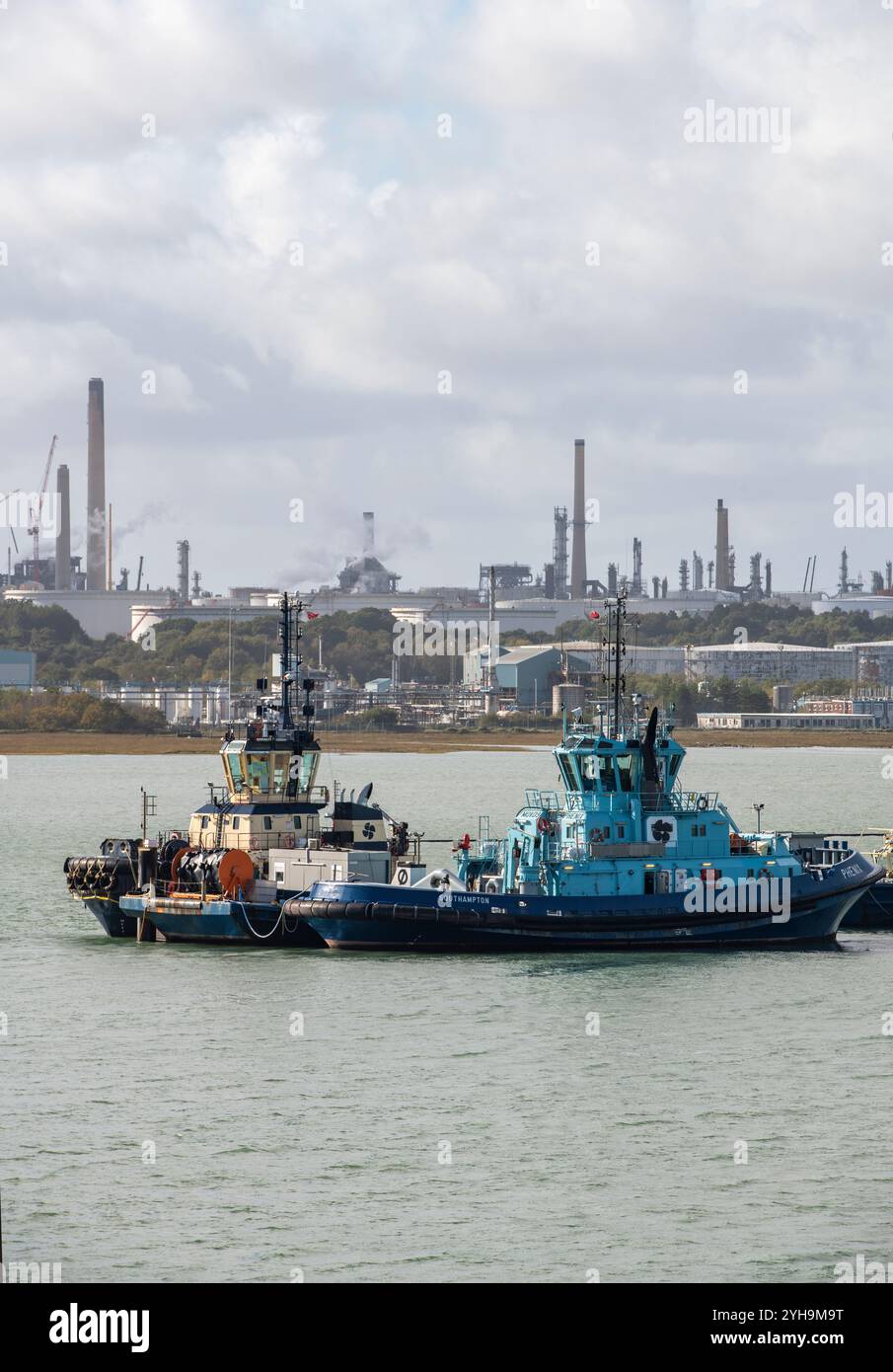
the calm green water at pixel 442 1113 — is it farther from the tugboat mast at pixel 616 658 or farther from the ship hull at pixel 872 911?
the tugboat mast at pixel 616 658

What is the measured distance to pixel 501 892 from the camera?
57969 millimetres

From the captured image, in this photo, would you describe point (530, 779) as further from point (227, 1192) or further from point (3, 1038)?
point (227, 1192)

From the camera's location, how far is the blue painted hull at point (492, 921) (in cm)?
5716

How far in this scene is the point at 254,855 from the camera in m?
60.3

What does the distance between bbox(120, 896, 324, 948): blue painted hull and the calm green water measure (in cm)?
87

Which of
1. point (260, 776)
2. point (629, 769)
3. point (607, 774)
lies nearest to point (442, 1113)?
point (607, 774)

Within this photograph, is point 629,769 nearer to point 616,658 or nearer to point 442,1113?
point 616,658

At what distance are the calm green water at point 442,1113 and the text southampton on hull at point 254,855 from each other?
1.28 m

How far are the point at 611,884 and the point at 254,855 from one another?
10414 mm

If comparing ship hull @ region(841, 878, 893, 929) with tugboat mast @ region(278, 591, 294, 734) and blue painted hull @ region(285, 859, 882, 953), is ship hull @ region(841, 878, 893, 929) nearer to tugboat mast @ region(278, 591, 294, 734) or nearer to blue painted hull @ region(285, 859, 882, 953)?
blue painted hull @ region(285, 859, 882, 953)

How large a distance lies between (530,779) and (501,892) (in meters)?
113

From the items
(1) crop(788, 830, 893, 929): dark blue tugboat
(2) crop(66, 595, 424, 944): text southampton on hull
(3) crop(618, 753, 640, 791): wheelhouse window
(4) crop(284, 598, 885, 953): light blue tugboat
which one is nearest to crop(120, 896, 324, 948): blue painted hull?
(2) crop(66, 595, 424, 944): text southampton on hull
